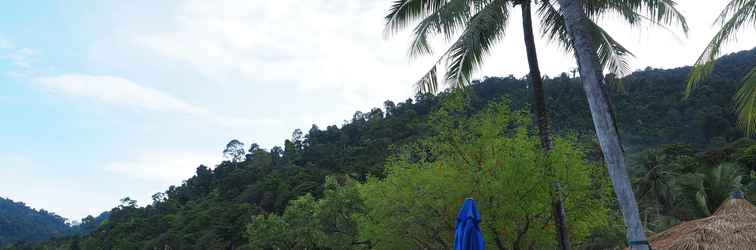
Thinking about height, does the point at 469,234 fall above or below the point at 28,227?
below

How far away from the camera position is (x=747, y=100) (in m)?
6.74

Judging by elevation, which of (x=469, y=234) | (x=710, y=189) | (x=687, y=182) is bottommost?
(x=710, y=189)

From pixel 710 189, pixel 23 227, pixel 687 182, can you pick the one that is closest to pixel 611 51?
pixel 710 189

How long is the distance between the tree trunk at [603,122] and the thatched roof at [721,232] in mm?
4175

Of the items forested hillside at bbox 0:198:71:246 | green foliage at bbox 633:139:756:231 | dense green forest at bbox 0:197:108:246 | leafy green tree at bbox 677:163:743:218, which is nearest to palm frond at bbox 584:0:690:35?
green foliage at bbox 633:139:756:231

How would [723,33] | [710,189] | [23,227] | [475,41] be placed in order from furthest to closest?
[23,227]
[710,189]
[475,41]
[723,33]

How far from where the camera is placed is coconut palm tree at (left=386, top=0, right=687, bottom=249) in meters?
9.50

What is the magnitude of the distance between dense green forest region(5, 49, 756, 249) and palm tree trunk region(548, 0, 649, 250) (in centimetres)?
133

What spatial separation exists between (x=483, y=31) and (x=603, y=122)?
132 inches

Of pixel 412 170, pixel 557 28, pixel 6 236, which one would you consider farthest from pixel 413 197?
pixel 6 236

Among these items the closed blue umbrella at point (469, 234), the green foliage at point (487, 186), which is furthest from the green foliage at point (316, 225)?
the closed blue umbrella at point (469, 234)

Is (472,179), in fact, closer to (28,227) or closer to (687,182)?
(687,182)

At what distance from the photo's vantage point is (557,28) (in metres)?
10.4

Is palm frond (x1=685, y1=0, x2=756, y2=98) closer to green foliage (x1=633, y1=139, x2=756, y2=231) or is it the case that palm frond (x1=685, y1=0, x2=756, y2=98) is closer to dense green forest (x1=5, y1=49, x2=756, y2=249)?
dense green forest (x1=5, y1=49, x2=756, y2=249)
